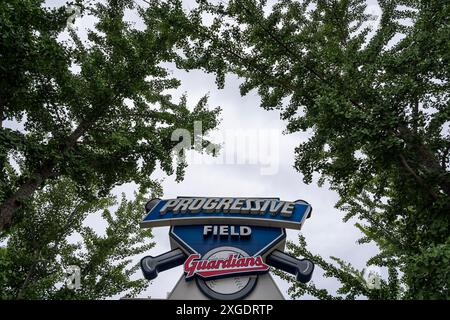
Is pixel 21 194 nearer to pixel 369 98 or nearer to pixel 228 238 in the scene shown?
pixel 228 238

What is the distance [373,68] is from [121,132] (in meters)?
6.80

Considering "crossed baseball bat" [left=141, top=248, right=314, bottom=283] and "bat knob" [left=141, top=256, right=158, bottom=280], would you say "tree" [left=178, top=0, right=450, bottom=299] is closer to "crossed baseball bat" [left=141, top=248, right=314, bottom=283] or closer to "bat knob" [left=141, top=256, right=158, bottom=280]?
"crossed baseball bat" [left=141, top=248, right=314, bottom=283]

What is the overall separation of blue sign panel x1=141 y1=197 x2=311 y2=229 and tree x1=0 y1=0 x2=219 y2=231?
6.15ft

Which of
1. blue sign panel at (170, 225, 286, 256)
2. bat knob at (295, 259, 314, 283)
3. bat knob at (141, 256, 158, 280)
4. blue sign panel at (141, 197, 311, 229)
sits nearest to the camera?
bat knob at (295, 259, 314, 283)

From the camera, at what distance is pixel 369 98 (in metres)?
8.55

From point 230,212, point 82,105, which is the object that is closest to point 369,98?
point 230,212

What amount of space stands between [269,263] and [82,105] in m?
6.56

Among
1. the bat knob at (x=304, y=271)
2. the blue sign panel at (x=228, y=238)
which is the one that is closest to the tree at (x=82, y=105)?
the blue sign panel at (x=228, y=238)

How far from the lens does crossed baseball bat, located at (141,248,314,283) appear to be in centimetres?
767

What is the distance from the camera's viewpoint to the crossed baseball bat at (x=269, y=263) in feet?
25.2

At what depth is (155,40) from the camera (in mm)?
10977

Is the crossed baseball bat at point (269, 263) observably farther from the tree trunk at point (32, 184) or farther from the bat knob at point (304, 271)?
the tree trunk at point (32, 184)

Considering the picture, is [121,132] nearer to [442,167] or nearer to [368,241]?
[442,167]

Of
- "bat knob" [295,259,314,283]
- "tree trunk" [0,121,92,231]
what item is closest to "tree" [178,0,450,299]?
"bat knob" [295,259,314,283]
